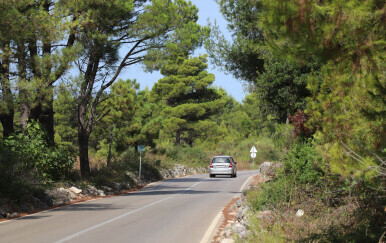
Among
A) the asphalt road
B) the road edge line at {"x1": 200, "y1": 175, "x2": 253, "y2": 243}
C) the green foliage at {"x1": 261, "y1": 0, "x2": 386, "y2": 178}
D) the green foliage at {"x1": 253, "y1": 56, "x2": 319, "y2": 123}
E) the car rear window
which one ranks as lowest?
the road edge line at {"x1": 200, "y1": 175, "x2": 253, "y2": 243}

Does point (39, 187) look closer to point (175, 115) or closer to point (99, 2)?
point (99, 2)

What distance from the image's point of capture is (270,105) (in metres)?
18.8

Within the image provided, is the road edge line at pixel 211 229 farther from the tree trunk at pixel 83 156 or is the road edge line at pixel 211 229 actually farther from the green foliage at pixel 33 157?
the tree trunk at pixel 83 156

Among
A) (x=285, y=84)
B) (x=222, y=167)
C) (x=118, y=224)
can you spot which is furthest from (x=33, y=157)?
(x=222, y=167)

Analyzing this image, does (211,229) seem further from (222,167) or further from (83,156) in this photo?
(222,167)

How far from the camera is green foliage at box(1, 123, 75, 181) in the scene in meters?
16.3

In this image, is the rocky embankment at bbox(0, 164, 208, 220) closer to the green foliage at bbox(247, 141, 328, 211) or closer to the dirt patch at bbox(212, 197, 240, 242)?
the dirt patch at bbox(212, 197, 240, 242)

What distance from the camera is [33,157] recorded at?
17.4 metres

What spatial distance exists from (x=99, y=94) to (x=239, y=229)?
1453cm

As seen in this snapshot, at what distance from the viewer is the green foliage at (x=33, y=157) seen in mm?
16328

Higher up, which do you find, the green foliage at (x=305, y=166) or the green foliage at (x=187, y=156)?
the green foliage at (x=187, y=156)

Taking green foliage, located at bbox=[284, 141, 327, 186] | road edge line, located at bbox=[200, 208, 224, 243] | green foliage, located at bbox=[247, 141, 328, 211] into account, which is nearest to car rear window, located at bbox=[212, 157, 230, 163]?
road edge line, located at bbox=[200, 208, 224, 243]

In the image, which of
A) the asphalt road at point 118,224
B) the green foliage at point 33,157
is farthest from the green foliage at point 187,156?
the asphalt road at point 118,224

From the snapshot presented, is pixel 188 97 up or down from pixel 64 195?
up
